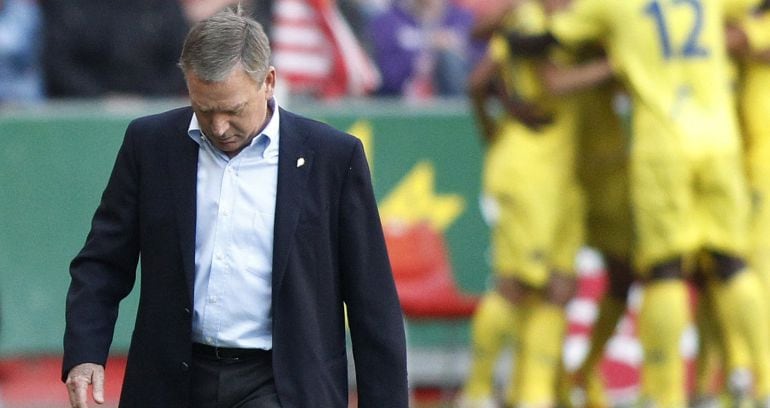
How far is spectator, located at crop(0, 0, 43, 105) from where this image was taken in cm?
1160

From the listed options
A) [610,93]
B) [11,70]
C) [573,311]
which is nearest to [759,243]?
[610,93]

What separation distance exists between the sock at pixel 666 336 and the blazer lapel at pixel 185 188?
187 inches

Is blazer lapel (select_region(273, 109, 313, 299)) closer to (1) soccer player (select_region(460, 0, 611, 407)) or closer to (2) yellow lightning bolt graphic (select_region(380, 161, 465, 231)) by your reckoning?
(1) soccer player (select_region(460, 0, 611, 407))

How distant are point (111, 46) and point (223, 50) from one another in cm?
690

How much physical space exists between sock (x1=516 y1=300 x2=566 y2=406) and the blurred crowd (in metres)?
1.87

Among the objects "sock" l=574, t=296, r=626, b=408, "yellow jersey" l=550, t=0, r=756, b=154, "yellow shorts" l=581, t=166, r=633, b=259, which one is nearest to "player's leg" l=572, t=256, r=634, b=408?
"sock" l=574, t=296, r=626, b=408

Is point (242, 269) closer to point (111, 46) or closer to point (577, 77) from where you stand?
point (577, 77)

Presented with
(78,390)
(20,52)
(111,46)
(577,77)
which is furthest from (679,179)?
(78,390)

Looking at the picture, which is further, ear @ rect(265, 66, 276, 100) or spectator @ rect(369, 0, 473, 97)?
spectator @ rect(369, 0, 473, 97)

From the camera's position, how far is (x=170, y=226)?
505 cm

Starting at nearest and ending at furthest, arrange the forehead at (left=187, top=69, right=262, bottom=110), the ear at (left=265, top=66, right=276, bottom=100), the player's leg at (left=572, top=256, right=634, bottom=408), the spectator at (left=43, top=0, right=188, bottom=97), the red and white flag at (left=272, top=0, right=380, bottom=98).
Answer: the forehead at (left=187, top=69, right=262, bottom=110) → the ear at (left=265, top=66, right=276, bottom=100) → the player's leg at (left=572, top=256, right=634, bottom=408) → the spectator at (left=43, top=0, right=188, bottom=97) → the red and white flag at (left=272, top=0, right=380, bottom=98)

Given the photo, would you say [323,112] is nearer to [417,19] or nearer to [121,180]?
[417,19]

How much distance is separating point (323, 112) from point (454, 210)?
106cm

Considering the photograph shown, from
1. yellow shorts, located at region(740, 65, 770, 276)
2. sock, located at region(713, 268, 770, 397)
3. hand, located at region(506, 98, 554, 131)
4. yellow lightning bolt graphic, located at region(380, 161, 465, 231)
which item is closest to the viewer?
sock, located at region(713, 268, 770, 397)
